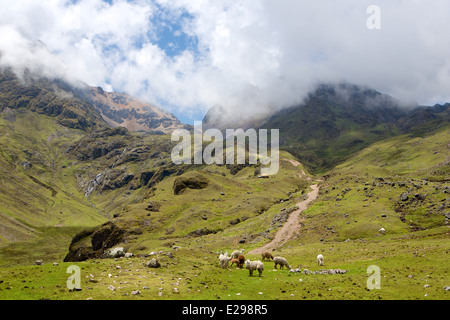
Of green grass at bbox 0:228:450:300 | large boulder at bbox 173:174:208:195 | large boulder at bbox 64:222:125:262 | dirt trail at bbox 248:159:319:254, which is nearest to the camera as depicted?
green grass at bbox 0:228:450:300

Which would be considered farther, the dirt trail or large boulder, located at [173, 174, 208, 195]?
large boulder, located at [173, 174, 208, 195]

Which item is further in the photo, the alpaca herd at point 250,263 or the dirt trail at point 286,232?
the dirt trail at point 286,232

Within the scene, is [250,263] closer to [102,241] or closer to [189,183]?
[102,241]

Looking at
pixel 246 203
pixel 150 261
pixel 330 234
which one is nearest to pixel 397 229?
pixel 330 234

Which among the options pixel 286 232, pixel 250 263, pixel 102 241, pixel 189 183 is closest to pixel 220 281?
pixel 250 263

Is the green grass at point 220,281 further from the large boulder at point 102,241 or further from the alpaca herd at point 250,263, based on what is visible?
the large boulder at point 102,241

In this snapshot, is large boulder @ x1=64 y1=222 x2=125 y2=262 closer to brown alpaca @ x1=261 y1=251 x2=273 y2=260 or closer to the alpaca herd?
brown alpaca @ x1=261 y1=251 x2=273 y2=260

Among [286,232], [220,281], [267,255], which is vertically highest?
[286,232]

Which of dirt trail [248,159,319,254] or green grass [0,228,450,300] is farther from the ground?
dirt trail [248,159,319,254]

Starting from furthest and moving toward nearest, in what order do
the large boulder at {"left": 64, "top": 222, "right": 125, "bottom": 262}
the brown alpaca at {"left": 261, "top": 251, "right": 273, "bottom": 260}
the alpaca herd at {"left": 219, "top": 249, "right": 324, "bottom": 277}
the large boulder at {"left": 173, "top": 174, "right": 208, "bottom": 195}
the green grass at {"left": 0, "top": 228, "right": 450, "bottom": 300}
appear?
the large boulder at {"left": 173, "top": 174, "right": 208, "bottom": 195}
the large boulder at {"left": 64, "top": 222, "right": 125, "bottom": 262}
the brown alpaca at {"left": 261, "top": 251, "right": 273, "bottom": 260}
the alpaca herd at {"left": 219, "top": 249, "right": 324, "bottom": 277}
the green grass at {"left": 0, "top": 228, "right": 450, "bottom": 300}

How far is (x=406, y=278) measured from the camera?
30.4 meters

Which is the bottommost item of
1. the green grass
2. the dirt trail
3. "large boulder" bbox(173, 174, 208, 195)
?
the green grass

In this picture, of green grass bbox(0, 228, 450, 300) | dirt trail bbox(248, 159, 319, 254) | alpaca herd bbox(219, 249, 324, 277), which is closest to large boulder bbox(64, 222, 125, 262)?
dirt trail bbox(248, 159, 319, 254)

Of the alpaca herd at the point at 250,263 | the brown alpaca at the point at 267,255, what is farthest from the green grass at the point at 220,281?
the brown alpaca at the point at 267,255
